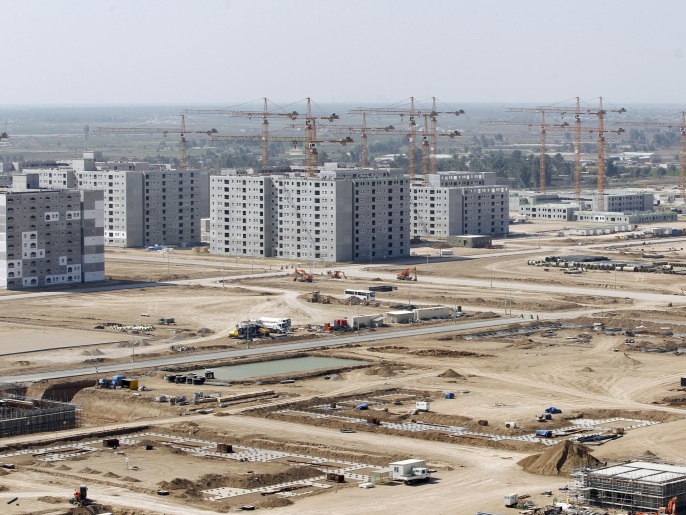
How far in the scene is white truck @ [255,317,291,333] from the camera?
278ft

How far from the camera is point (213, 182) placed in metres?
134

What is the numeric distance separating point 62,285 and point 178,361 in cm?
3388

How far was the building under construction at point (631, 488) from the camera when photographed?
45.7m

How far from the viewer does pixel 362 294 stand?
9894 centimetres

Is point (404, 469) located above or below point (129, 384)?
below

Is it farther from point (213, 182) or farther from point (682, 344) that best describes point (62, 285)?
point (682, 344)

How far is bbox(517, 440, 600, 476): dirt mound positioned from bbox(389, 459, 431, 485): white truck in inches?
149

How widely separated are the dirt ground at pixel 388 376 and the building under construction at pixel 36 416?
139 centimetres

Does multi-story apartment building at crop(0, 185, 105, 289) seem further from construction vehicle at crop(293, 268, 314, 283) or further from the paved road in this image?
the paved road

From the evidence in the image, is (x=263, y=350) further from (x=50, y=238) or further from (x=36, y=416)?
(x=50, y=238)

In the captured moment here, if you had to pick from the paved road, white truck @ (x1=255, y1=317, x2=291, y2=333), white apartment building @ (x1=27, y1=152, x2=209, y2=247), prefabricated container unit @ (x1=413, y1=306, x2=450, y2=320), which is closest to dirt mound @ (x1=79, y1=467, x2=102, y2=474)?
the paved road

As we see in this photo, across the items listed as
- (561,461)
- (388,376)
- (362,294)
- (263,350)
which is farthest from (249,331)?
(561,461)

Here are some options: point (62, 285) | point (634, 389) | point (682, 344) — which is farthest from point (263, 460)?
point (62, 285)

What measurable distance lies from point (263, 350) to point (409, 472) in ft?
94.7
